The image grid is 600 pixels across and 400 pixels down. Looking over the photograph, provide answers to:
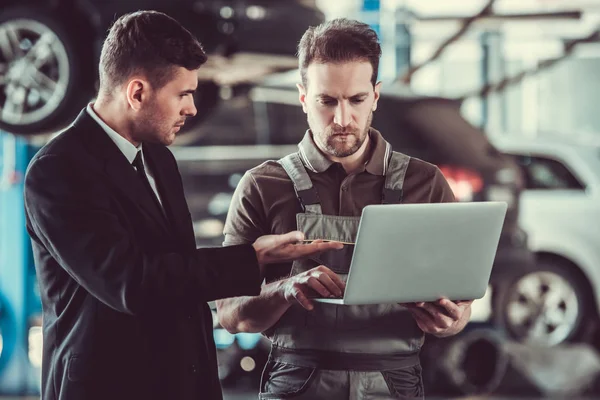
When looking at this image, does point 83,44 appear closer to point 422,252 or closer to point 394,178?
point 394,178

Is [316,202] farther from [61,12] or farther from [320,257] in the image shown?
[61,12]

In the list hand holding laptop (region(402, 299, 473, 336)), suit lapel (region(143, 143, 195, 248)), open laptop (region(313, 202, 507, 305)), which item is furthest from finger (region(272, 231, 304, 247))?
hand holding laptop (region(402, 299, 473, 336))

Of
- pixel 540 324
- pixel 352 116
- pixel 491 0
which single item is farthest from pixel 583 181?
pixel 352 116

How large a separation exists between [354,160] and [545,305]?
4268 mm

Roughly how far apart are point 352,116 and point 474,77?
734 centimetres

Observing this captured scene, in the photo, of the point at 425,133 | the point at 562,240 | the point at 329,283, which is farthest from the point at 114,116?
the point at 562,240

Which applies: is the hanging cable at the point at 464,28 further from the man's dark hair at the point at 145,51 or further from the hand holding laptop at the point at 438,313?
the man's dark hair at the point at 145,51

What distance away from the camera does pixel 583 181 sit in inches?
242

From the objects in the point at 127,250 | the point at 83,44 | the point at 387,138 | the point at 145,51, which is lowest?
the point at 127,250

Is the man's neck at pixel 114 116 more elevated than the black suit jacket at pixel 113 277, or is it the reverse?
the man's neck at pixel 114 116

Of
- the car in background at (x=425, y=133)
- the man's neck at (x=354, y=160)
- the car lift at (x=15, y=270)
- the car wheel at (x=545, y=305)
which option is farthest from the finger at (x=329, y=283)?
the car wheel at (x=545, y=305)

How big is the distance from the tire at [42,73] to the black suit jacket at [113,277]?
110 inches

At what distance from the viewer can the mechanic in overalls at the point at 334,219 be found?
207 cm

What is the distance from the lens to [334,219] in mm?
2113
